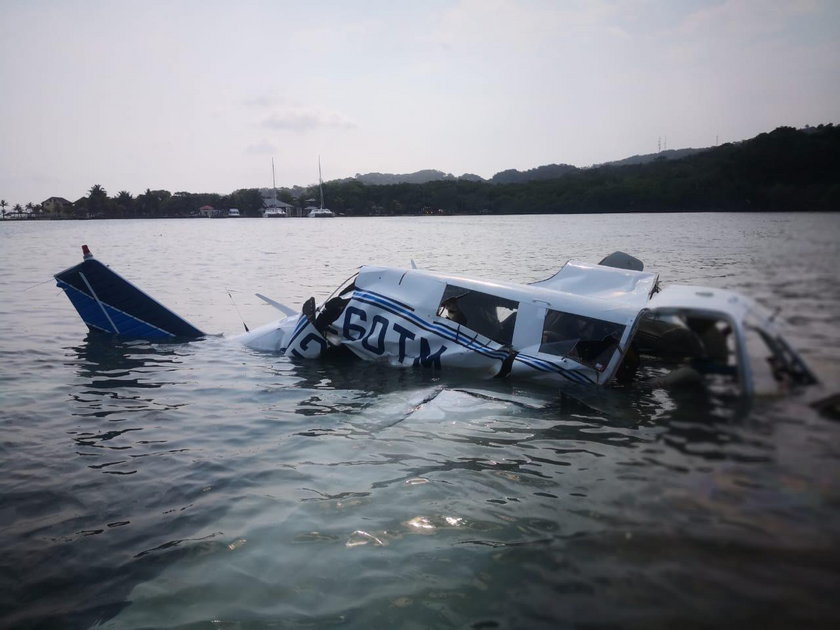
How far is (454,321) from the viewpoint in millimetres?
11406

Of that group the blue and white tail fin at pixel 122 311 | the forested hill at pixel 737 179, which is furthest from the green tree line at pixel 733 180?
the blue and white tail fin at pixel 122 311

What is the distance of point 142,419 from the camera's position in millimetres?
9297

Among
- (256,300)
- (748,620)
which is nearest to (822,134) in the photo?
(748,620)

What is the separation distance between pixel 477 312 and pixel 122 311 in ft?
34.4

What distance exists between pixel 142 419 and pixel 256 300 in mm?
14057

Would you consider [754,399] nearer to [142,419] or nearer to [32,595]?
[32,595]

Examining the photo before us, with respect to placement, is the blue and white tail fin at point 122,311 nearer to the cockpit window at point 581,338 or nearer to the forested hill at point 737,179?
the cockpit window at point 581,338

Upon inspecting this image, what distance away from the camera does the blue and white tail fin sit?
51.7 ft

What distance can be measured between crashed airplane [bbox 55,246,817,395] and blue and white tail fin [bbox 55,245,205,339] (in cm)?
3

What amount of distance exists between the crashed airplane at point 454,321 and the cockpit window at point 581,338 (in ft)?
0.06

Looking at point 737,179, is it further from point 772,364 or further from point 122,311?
point 122,311

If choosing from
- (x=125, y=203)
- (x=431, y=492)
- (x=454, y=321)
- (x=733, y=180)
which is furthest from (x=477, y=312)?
(x=125, y=203)

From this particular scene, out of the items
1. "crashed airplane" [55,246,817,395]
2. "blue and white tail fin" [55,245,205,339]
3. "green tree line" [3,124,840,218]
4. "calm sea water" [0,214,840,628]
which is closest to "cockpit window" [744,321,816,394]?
"calm sea water" [0,214,840,628]

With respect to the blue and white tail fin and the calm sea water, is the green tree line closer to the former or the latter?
the calm sea water
